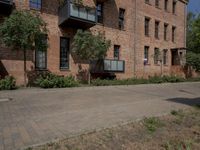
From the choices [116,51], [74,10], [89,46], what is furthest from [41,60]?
[116,51]

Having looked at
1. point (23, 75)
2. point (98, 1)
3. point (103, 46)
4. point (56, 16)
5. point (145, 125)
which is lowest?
point (145, 125)

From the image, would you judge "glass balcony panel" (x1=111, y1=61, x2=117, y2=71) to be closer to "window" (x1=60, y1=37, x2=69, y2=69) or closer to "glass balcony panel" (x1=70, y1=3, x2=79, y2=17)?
"window" (x1=60, y1=37, x2=69, y2=69)

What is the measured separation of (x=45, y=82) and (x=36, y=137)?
10352 mm

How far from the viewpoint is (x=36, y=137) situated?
511cm

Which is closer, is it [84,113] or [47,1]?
[84,113]

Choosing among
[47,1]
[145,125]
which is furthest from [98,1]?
[145,125]

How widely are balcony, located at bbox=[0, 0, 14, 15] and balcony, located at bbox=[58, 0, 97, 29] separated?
383 cm

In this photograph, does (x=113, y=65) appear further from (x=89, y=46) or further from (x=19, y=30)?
(x=19, y=30)

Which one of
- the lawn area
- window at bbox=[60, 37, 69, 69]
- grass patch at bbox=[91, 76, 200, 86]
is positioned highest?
window at bbox=[60, 37, 69, 69]

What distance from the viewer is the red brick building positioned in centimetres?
1739

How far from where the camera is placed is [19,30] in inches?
549

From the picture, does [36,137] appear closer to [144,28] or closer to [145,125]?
[145,125]

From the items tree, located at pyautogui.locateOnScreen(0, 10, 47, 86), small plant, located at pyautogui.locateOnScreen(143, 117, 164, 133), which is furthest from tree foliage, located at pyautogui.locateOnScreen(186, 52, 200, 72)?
small plant, located at pyautogui.locateOnScreen(143, 117, 164, 133)

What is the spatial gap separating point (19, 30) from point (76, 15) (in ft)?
17.3
